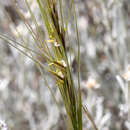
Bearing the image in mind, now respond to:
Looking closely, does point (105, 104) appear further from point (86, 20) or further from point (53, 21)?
point (53, 21)

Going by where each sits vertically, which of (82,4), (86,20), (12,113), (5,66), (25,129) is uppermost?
(82,4)

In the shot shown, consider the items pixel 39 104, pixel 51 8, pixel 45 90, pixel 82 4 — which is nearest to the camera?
pixel 51 8

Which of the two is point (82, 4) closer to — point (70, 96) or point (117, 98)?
point (117, 98)

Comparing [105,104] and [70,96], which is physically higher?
[70,96]

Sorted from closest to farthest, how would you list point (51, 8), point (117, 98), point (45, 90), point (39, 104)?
point (51, 8), point (117, 98), point (39, 104), point (45, 90)

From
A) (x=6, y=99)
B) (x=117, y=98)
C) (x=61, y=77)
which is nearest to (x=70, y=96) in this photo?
(x=61, y=77)

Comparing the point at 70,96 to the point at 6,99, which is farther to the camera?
the point at 6,99

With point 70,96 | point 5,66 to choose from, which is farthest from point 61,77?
point 5,66

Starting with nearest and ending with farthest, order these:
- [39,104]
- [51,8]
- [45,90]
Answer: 1. [51,8]
2. [39,104]
3. [45,90]

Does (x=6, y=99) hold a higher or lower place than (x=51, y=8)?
lower

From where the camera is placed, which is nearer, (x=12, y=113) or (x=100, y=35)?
(x=12, y=113)
